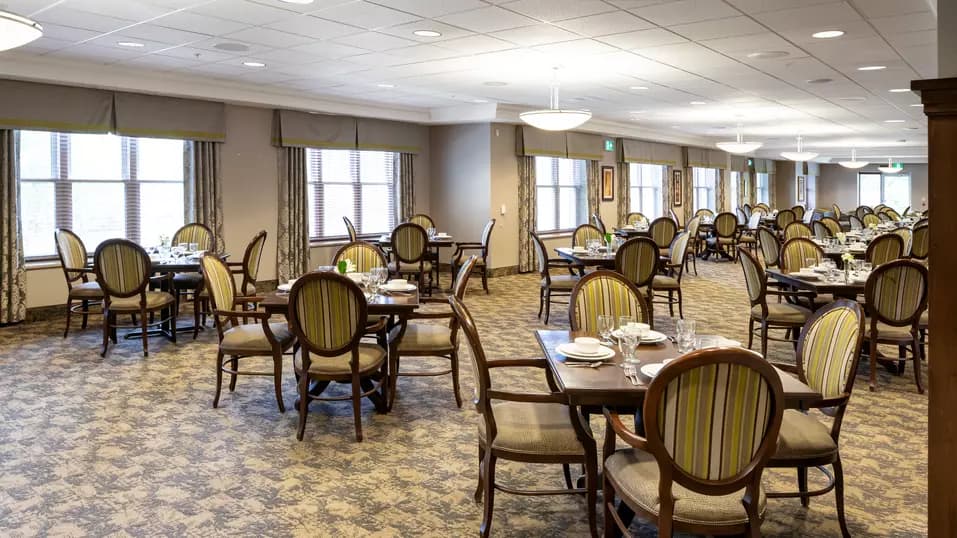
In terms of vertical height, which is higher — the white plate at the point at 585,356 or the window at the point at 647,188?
the window at the point at 647,188

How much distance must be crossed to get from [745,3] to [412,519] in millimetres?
3851

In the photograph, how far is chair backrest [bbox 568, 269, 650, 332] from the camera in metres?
3.76

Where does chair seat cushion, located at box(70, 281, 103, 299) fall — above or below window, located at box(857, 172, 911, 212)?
below

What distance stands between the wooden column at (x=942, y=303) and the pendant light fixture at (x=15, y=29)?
4.08 m

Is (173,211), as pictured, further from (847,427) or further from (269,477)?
(847,427)

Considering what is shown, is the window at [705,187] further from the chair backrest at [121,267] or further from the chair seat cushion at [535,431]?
the chair seat cushion at [535,431]

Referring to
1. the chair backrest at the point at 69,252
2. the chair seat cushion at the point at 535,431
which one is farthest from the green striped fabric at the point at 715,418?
the chair backrest at the point at 69,252

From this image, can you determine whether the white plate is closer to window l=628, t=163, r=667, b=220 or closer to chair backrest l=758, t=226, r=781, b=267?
chair backrest l=758, t=226, r=781, b=267

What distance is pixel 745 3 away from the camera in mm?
4766

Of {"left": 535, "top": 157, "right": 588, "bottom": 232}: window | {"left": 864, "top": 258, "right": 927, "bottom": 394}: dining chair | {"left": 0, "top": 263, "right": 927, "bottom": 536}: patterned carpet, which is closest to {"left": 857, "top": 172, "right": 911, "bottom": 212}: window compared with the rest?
{"left": 535, "top": 157, "right": 588, "bottom": 232}: window

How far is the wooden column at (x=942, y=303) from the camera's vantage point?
7.61 feet

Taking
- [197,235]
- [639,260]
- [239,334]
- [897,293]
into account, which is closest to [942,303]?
[897,293]

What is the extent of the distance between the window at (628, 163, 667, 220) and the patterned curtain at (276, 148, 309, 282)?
26.8 feet

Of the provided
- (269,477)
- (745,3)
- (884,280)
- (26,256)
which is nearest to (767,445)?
(269,477)
